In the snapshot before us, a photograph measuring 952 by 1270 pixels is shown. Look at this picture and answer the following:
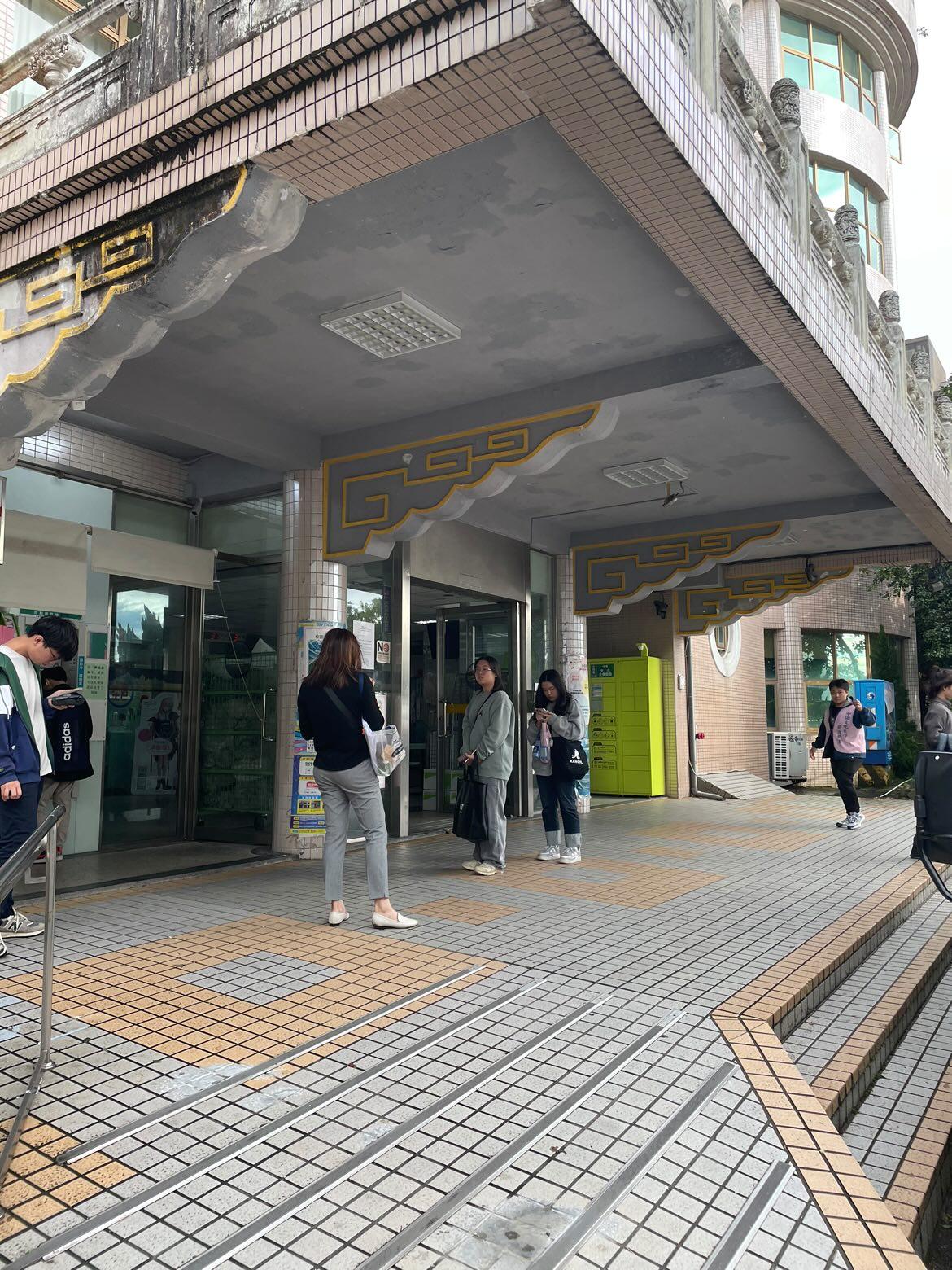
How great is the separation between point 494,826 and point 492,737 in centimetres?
70

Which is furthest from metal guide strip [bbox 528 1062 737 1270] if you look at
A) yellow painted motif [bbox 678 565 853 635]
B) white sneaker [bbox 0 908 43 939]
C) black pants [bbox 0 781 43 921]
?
yellow painted motif [bbox 678 565 853 635]

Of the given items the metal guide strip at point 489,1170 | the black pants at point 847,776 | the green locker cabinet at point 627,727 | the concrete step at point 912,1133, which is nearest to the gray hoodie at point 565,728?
the concrete step at point 912,1133

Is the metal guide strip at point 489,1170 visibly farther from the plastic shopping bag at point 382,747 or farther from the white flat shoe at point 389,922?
the plastic shopping bag at point 382,747

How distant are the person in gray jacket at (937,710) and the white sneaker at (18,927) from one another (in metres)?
6.94

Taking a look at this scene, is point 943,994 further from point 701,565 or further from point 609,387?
point 701,565

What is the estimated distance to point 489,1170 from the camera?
2.35m

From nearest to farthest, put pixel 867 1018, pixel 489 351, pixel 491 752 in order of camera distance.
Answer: pixel 867 1018
pixel 489 351
pixel 491 752

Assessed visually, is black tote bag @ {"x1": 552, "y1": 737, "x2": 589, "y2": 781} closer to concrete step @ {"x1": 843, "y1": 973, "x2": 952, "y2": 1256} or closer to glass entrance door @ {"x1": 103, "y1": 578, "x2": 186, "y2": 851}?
concrete step @ {"x1": 843, "y1": 973, "x2": 952, "y2": 1256}

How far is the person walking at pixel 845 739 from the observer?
9.77 m

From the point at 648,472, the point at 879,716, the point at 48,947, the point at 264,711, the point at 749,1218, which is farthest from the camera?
the point at 879,716

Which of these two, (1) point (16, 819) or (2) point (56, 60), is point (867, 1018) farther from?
(2) point (56, 60)

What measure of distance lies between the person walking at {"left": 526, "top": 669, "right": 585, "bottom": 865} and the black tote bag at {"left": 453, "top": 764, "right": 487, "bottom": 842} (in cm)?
73

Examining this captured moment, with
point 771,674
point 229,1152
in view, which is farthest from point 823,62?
point 229,1152

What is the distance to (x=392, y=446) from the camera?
745cm
